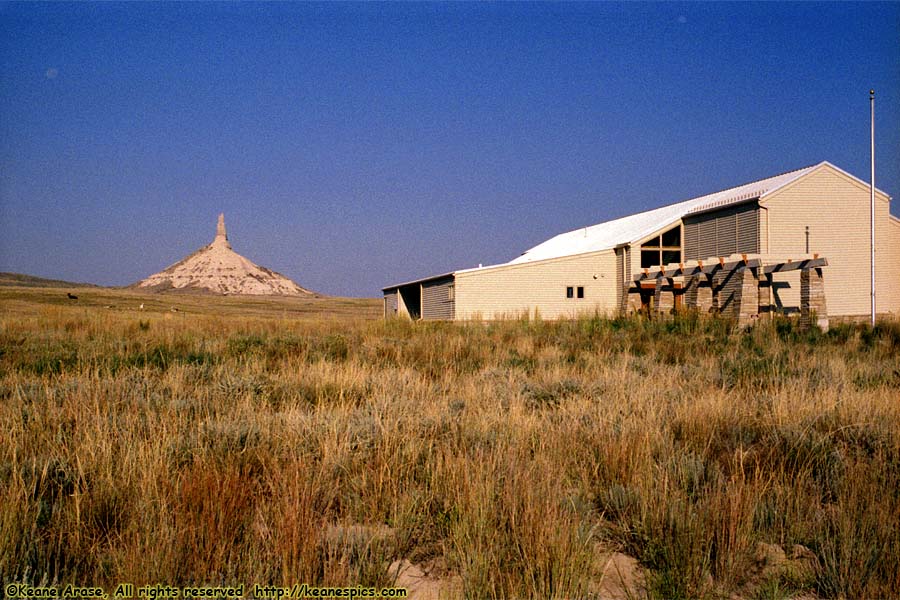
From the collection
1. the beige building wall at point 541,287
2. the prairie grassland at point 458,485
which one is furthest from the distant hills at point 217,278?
the prairie grassland at point 458,485

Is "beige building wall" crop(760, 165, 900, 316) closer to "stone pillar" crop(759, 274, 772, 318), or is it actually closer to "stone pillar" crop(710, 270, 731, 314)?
"stone pillar" crop(759, 274, 772, 318)

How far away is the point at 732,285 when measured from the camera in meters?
25.8

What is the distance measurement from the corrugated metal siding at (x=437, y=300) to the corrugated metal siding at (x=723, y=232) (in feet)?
42.4

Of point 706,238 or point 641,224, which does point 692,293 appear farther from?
point 641,224

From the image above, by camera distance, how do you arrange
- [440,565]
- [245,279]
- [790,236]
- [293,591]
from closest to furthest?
[293,591]
[440,565]
[790,236]
[245,279]

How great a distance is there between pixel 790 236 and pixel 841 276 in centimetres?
342

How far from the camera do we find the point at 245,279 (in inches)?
5925

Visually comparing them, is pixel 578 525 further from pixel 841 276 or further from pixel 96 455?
pixel 841 276

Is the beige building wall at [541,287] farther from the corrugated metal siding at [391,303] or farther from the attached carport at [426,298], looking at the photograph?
the corrugated metal siding at [391,303]

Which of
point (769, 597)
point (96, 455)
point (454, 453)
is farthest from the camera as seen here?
point (454, 453)

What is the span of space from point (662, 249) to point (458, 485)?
31.6 m

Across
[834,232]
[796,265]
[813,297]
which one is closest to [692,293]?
[796,265]

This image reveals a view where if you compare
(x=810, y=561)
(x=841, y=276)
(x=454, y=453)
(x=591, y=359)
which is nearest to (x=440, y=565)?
(x=454, y=453)

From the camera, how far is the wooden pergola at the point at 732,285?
930 inches
